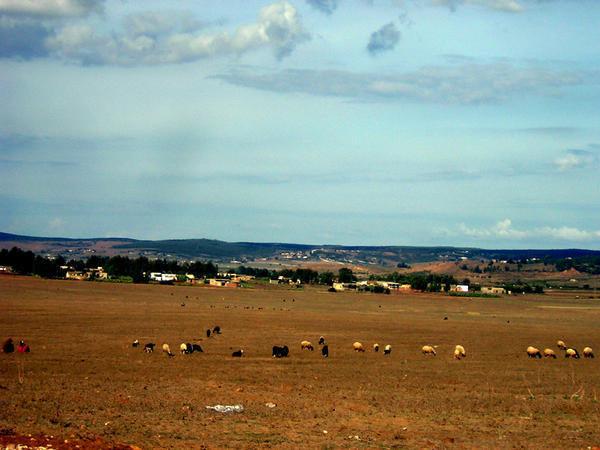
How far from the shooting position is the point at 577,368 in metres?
30.3

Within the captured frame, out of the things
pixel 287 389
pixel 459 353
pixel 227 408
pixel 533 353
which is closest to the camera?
pixel 227 408

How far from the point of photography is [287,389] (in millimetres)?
22406

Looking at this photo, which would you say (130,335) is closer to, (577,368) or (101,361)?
(101,361)

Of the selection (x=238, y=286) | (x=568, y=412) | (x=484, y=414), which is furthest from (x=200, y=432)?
(x=238, y=286)

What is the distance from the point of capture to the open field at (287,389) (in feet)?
53.7

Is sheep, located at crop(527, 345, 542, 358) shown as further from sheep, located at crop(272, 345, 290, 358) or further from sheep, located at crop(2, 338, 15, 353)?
sheep, located at crop(2, 338, 15, 353)

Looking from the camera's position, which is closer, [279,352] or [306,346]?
[279,352]

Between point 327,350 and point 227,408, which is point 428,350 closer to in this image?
point 327,350

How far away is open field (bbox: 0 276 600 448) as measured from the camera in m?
16.4

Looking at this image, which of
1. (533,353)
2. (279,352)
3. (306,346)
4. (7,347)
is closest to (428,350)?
(533,353)

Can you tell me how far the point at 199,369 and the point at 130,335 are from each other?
11.1 metres

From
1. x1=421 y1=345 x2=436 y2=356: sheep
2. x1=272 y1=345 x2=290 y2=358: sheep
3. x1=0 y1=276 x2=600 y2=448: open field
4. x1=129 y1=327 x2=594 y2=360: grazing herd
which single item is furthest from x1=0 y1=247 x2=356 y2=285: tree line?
x1=272 y1=345 x2=290 y2=358: sheep

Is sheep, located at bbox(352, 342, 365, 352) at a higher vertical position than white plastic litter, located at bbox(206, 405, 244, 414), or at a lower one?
lower

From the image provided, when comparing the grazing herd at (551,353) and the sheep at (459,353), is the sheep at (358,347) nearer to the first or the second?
the sheep at (459,353)
